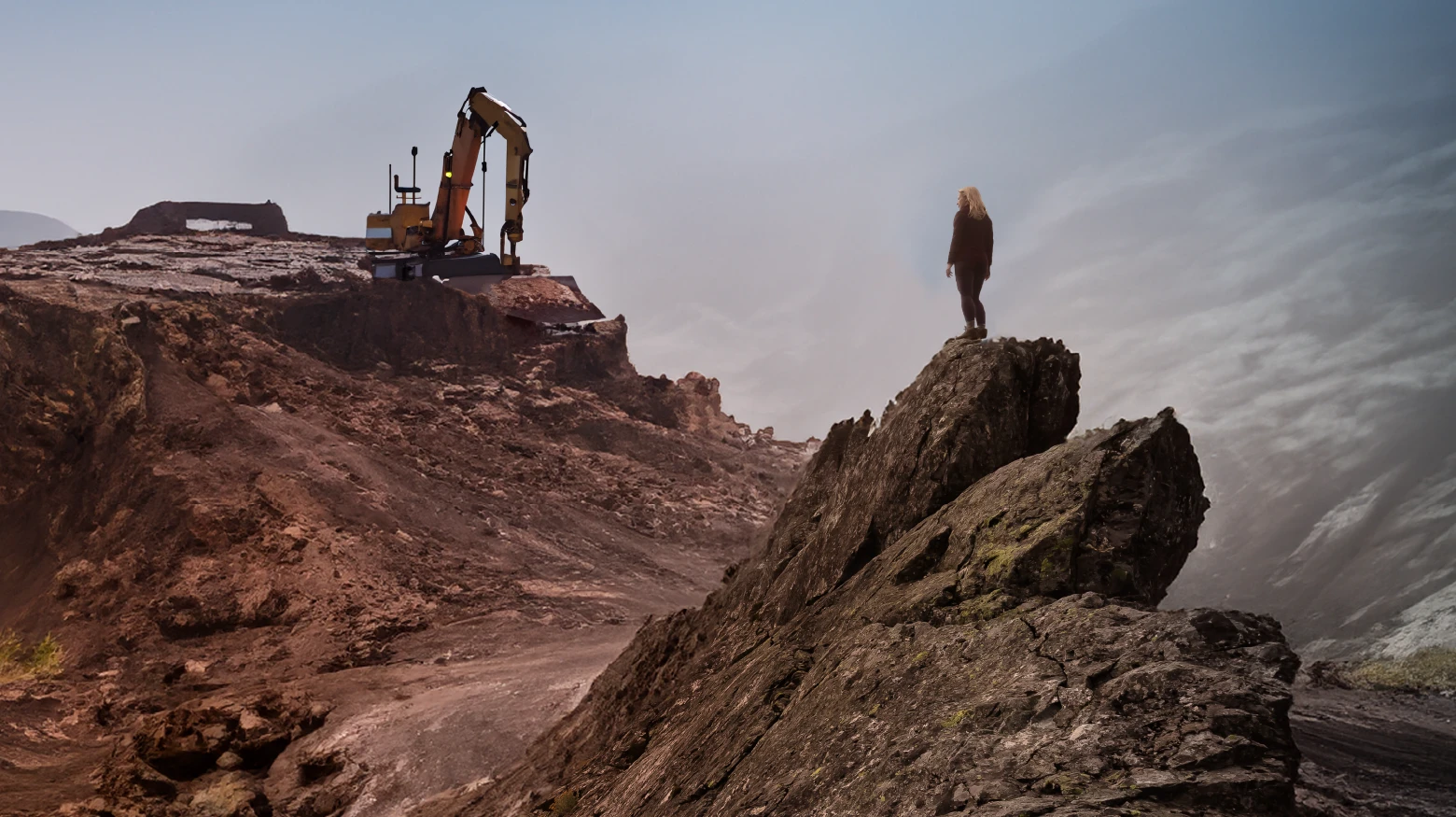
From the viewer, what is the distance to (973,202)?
1182 cm

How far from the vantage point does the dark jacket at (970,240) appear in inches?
463

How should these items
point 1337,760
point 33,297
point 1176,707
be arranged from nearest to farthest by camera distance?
point 1176,707, point 1337,760, point 33,297

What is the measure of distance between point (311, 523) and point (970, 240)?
1797 cm

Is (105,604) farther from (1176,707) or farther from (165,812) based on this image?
(1176,707)

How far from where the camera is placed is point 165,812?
13867 mm

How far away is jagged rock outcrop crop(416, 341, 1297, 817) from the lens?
4824 mm

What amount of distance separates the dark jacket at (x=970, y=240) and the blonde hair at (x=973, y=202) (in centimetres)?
5

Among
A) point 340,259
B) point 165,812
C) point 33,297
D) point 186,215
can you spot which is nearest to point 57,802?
point 165,812

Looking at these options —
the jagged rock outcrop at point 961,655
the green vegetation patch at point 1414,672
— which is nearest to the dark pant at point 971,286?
the jagged rock outcrop at point 961,655

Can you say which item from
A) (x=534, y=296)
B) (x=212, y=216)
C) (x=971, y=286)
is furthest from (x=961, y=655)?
(x=212, y=216)

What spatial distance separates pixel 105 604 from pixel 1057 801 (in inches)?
886

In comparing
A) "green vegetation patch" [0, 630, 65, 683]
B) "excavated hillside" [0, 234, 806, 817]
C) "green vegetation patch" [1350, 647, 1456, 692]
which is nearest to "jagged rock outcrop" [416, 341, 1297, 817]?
"excavated hillside" [0, 234, 806, 817]

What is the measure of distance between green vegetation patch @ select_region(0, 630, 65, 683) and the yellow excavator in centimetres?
1782

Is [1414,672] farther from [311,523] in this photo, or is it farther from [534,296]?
[534,296]
